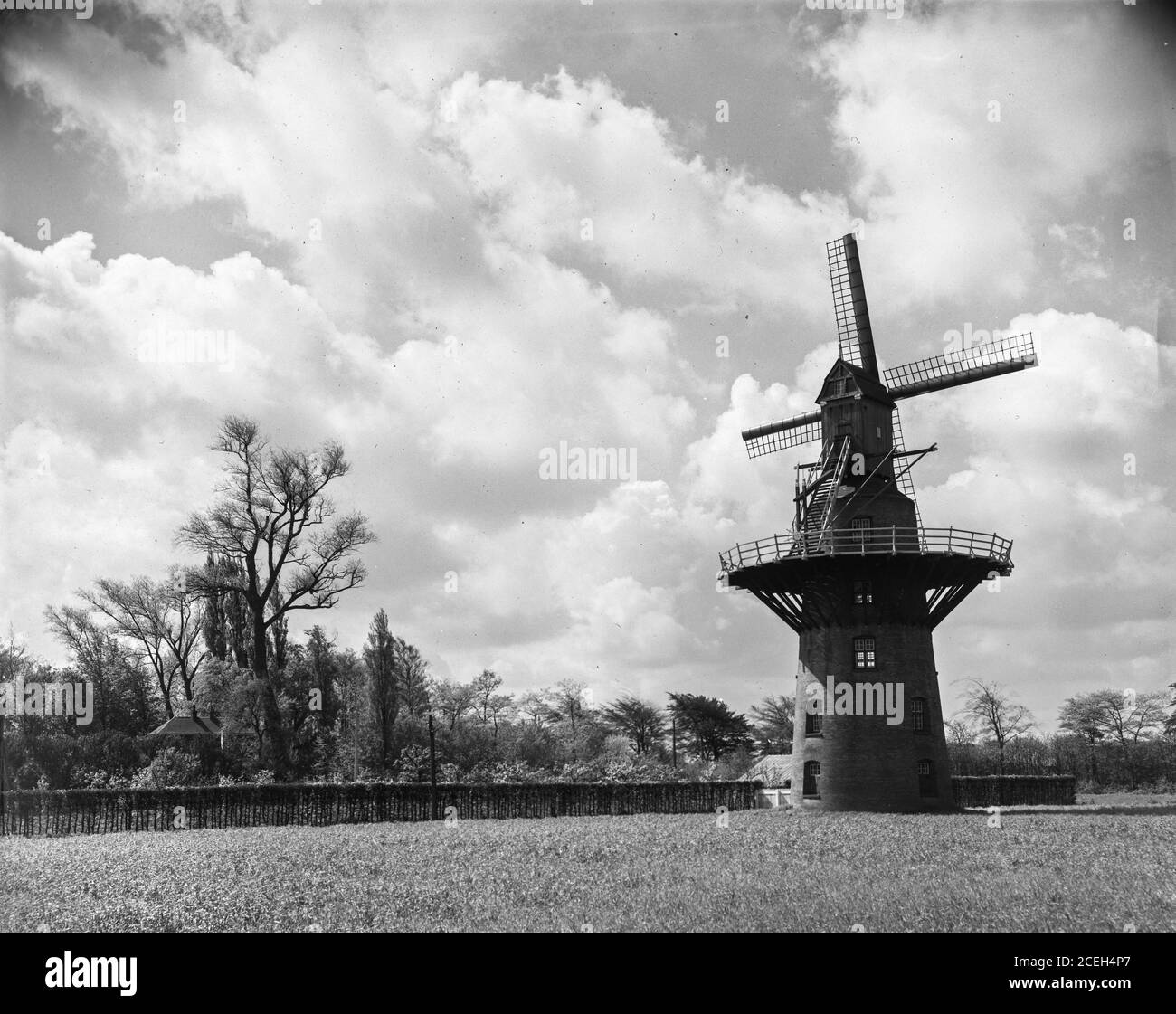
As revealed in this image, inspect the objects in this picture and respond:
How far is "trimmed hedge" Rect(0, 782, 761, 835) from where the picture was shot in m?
29.5

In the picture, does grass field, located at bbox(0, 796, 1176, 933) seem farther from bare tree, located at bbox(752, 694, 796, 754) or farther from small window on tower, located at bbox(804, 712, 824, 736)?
bare tree, located at bbox(752, 694, 796, 754)

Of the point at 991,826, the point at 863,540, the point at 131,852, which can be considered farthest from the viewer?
the point at 863,540

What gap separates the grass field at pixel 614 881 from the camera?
11844mm

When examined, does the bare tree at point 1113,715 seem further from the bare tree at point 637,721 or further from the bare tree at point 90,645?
the bare tree at point 90,645

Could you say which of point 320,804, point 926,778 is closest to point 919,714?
point 926,778

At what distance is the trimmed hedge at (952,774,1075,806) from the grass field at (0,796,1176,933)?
19.4 meters

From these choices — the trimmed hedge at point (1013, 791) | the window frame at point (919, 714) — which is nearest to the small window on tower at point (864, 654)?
the window frame at point (919, 714)

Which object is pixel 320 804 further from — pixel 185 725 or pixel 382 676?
pixel 185 725

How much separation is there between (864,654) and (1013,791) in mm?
18361

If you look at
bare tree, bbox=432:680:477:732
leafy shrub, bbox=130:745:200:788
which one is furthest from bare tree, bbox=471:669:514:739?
leafy shrub, bbox=130:745:200:788
